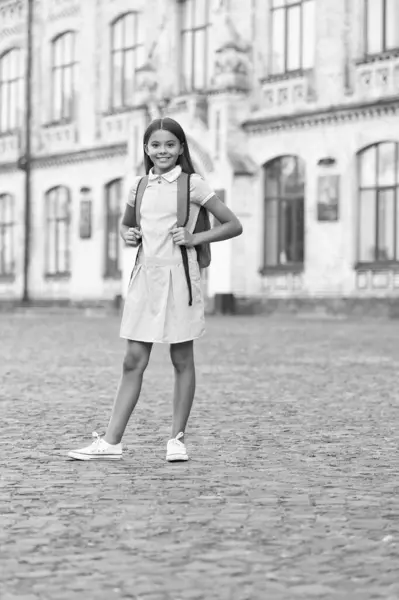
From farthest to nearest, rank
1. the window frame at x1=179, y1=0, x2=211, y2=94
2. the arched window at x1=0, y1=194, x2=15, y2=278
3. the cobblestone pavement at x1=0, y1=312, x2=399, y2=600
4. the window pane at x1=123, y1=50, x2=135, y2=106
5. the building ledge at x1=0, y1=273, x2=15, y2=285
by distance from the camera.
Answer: the arched window at x1=0, y1=194, x2=15, y2=278
the building ledge at x1=0, y1=273, x2=15, y2=285
the window pane at x1=123, y1=50, x2=135, y2=106
the window frame at x1=179, y1=0, x2=211, y2=94
the cobblestone pavement at x1=0, y1=312, x2=399, y2=600

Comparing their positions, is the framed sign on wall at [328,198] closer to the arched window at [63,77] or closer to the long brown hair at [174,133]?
the arched window at [63,77]

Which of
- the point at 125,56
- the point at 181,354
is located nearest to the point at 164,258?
the point at 181,354

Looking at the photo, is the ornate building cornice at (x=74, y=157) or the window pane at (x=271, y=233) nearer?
the window pane at (x=271, y=233)

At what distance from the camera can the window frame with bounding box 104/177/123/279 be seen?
4106 centimetres

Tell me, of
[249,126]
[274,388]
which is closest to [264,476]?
[274,388]

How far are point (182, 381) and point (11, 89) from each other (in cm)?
4075

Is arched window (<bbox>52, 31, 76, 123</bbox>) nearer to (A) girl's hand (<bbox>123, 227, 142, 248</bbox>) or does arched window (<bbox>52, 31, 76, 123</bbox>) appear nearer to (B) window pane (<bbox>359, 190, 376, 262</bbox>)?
(B) window pane (<bbox>359, 190, 376, 262</bbox>)

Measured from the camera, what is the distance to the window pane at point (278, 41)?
116 ft

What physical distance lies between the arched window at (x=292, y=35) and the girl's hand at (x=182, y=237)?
27391 mm

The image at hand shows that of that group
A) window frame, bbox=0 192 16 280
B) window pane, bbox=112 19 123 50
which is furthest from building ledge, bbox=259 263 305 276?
window frame, bbox=0 192 16 280

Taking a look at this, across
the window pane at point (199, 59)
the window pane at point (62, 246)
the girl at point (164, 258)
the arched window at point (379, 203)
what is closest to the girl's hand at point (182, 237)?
the girl at point (164, 258)

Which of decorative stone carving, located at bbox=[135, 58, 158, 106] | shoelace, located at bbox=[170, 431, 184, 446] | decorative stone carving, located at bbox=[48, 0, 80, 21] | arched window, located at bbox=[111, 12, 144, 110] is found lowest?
shoelace, located at bbox=[170, 431, 184, 446]

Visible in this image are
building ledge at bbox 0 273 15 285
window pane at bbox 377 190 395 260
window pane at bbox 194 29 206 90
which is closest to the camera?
window pane at bbox 377 190 395 260

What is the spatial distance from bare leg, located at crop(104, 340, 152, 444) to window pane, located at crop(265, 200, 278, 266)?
90.6ft
